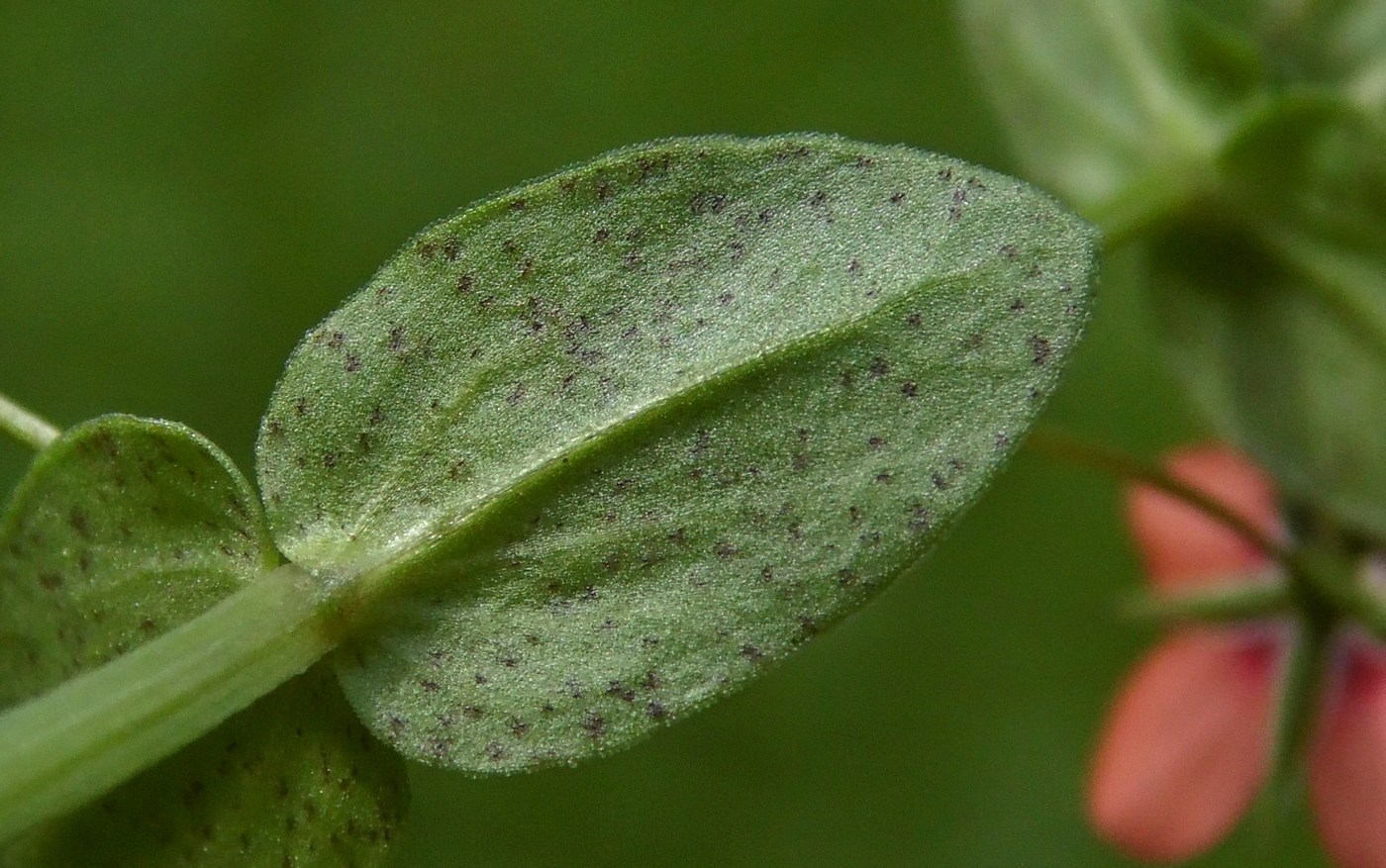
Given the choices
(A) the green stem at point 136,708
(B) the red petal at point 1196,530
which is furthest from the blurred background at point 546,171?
(A) the green stem at point 136,708

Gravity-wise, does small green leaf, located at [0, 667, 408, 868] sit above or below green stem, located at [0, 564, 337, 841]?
below

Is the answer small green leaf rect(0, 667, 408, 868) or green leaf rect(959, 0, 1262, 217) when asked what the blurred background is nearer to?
green leaf rect(959, 0, 1262, 217)

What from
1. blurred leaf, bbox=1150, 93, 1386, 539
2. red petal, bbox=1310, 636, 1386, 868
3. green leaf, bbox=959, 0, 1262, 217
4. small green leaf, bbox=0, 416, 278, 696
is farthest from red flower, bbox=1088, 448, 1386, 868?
small green leaf, bbox=0, 416, 278, 696

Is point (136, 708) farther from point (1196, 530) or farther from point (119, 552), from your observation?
point (1196, 530)

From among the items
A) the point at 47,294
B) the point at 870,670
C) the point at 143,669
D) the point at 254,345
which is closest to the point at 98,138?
the point at 47,294

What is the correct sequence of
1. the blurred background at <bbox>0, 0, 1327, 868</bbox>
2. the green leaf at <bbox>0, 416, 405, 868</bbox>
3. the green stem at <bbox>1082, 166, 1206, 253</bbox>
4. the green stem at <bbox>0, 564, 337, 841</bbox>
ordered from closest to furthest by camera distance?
the green stem at <bbox>0, 564, 337, 841</bbox> < the green leaf at <bbox>0, 416, 405, 868</bbox> < the green stem at <bbox>1082, 166, 1206, 253</bbox> < the blurred background at <bbox>0, 0, 1327, 868</bbox>

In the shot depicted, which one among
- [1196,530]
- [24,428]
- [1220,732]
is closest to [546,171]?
Result: [1196,530]

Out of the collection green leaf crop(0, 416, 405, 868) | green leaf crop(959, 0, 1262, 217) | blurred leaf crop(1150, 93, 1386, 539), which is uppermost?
green leaf crop(959, 0, 1262, 217)

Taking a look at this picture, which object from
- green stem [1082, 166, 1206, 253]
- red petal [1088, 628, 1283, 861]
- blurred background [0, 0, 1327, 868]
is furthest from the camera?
blurred background [0, 0, 1327, 868]
